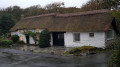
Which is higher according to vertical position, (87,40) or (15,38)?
(87,40)

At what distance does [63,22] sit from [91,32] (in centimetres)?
542

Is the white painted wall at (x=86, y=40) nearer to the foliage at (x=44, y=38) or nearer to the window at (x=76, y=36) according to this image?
the window at (x=76, y=36)

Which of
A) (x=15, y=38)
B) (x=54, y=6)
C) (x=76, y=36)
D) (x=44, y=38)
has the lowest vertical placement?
(x=15, y=38)

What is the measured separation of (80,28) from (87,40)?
195cm

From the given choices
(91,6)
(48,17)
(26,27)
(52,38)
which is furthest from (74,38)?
(91,6)

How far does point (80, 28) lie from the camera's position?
18109 millimetres

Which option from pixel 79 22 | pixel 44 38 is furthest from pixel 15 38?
pixel 79 22

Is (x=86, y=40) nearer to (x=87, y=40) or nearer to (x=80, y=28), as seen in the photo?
(x=87, y=40)

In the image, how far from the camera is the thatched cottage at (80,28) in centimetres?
1673

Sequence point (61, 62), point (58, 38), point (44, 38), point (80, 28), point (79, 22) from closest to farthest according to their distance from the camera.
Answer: point (61, 62) < point (80, 28) < point (79, 22) < point (44, 38) < point (58, 38)

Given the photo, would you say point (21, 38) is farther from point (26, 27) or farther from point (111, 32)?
point (111, 32)

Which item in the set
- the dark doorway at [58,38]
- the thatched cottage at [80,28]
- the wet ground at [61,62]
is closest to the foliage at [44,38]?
the thatched cottage at [80,28]

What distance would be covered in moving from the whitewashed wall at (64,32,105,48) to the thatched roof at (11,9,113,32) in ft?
2.43

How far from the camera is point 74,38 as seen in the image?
63.6ft
